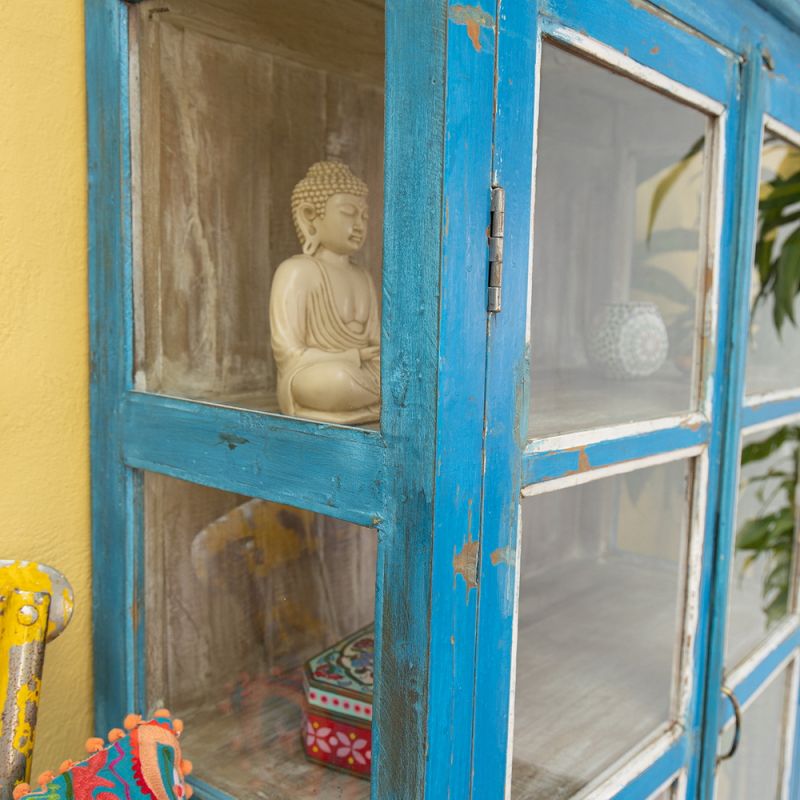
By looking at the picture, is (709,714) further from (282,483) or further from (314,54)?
(314,54)

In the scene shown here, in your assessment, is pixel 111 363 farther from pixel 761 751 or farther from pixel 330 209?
pixel 761 751

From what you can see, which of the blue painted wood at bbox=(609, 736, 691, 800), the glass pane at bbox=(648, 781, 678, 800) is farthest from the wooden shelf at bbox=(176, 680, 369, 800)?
the glass pane at bbox=(648, 781, 678, 800)

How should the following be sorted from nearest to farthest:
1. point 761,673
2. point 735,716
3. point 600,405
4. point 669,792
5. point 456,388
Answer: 1. point 456,388
2. point 600,405
3. point 669,792
4. point 735,716
5. point 761,673

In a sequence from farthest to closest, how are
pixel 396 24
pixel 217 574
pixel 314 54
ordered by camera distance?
1. pixel 217 574
2. pixel 314 54
3. pixel 396 24

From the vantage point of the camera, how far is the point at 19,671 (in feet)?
2.25

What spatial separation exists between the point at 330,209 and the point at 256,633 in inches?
19.2

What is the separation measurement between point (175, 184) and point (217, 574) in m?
0.42

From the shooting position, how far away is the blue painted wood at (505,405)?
1.88 feet

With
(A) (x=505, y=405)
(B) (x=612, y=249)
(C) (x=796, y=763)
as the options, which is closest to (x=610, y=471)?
(A) (x=505, y=405)

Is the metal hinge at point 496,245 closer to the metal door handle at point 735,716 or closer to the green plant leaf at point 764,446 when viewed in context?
the metal door handle at point 735,716

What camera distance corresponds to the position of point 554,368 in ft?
2.38

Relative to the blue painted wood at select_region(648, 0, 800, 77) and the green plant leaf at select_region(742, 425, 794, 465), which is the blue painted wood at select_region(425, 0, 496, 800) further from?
the green plant leaf at select_region(742, 425, 794, 465)

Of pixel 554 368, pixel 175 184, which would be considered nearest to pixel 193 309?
pixel 175 184

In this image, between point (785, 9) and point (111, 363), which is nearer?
point (111, 363)
